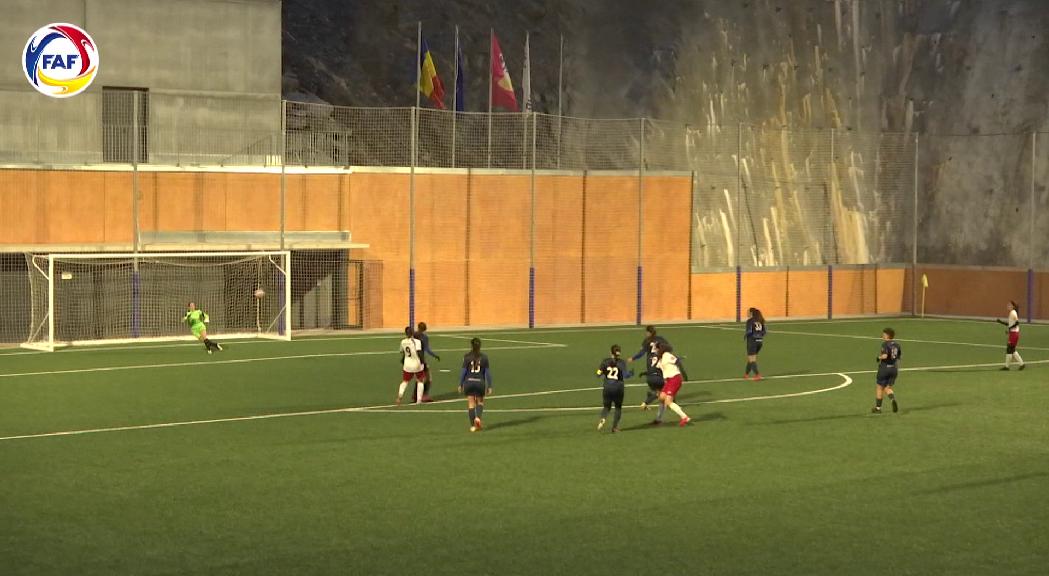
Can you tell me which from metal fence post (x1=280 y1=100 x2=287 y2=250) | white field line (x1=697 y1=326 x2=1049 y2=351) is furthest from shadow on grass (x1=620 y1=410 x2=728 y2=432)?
metal fence post (x1=280 y1=100 x2=287 y2=250)

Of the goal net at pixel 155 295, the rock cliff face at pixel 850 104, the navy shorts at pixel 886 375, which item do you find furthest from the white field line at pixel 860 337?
the navy shorts at pixel 886 375

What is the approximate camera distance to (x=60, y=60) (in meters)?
47.7

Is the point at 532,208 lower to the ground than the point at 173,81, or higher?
lower

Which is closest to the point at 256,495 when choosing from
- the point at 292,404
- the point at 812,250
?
the point at 292,404

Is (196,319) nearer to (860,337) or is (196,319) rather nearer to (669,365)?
(669,365)

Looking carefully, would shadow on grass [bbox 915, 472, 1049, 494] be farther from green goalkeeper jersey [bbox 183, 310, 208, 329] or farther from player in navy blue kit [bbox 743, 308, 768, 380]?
green goalkeeper jersey [bbox 183, 310, 208, 329]

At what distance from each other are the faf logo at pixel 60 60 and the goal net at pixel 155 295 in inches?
223

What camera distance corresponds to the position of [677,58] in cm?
6162

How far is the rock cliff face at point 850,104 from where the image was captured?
60.4 metres

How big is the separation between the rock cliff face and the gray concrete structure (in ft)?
52.3

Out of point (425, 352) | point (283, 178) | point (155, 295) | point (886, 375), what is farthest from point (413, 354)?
point (155, 295)

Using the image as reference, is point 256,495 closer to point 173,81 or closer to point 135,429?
point 135,429

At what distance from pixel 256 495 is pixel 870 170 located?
46.5 meters

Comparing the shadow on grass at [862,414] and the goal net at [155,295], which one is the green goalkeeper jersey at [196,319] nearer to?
the goal net at [155,295]
